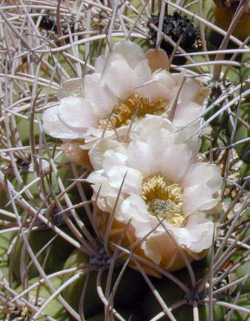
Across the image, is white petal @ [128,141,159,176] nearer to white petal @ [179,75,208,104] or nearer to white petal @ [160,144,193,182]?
white petal @ [160,144,193,182]

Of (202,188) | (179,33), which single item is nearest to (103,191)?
(202,188)

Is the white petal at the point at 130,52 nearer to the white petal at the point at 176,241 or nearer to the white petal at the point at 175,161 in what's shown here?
the white petal at the point at 175,161

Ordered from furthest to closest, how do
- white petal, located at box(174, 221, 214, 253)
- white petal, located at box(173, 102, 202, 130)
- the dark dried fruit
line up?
the dark dried fruit, white petal, located at box(173, 102, 202, 130), white petal, located at box(174, 221, 214, 253)

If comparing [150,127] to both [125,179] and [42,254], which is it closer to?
[125,179]

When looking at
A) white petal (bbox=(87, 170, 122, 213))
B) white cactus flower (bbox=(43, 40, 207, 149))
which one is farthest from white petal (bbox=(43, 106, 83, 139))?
white petal (bbox=(87, 170, 122, 213))

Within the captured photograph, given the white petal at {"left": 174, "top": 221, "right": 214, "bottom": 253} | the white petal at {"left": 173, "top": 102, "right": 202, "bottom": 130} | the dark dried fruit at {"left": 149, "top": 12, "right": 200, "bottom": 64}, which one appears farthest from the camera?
the dark dried fruit at {"left": 149, "top": 12, "right": 200, "bottom": 64}

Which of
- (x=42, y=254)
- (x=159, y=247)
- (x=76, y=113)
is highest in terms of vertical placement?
(x=76, y=113)
